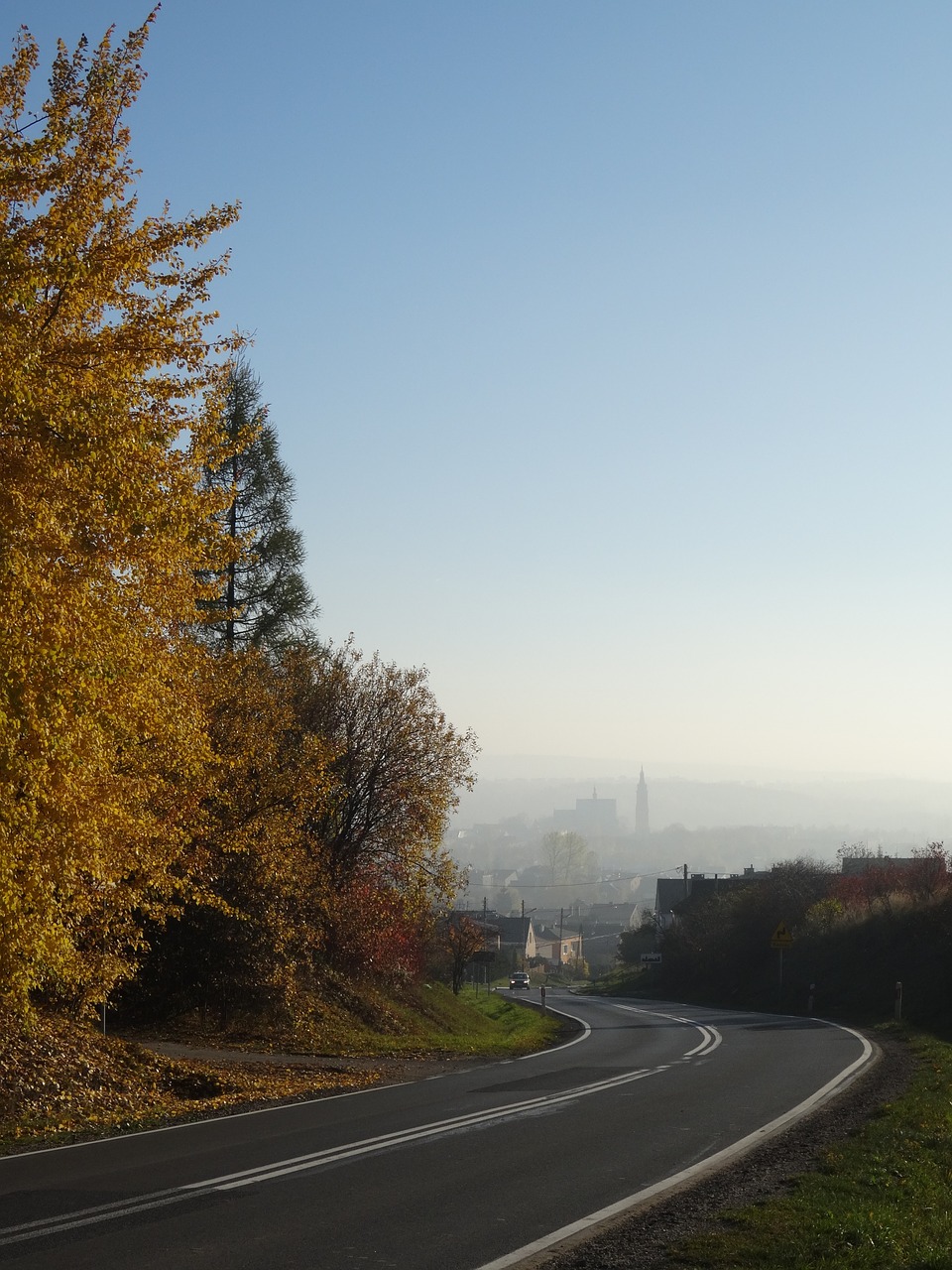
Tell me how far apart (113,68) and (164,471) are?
3926mm

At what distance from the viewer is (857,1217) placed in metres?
8.77

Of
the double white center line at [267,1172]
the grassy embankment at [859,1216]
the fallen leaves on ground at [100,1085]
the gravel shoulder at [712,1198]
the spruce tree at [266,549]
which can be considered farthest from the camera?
the spruce tree at [266,549]

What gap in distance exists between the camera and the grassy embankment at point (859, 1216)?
7.84 meters

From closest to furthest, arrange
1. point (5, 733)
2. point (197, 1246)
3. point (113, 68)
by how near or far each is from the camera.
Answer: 1. point (197, 1246)
2. point (5, 733)
3. point (113, 68)

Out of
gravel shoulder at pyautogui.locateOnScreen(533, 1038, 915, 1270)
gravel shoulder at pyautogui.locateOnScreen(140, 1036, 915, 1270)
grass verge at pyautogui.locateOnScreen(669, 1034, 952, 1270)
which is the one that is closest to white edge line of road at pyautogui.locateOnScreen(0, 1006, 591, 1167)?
gravel shoulder at pyautogui.locateOnScreen(140, 1036, 915, 1270)

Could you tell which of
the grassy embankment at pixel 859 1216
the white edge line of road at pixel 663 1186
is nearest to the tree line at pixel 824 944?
the white edge line of road at pixel 663 1186

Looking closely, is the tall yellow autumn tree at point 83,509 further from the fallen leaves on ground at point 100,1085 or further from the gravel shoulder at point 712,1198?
the gravel shoulder at point 712,1198

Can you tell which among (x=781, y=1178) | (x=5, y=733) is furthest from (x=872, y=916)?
(x=5, y=733)

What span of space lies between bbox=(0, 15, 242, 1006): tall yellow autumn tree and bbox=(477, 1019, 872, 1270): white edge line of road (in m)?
5.81

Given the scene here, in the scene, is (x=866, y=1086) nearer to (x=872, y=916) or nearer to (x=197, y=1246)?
(x=197, y=1246)

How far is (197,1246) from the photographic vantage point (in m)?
8.02

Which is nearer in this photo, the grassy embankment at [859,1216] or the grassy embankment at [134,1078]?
the grassy embankment at [859,1216]

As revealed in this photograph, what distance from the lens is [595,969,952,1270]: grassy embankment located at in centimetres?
784

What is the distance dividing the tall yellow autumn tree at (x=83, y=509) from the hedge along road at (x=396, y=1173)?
9.20 feet
